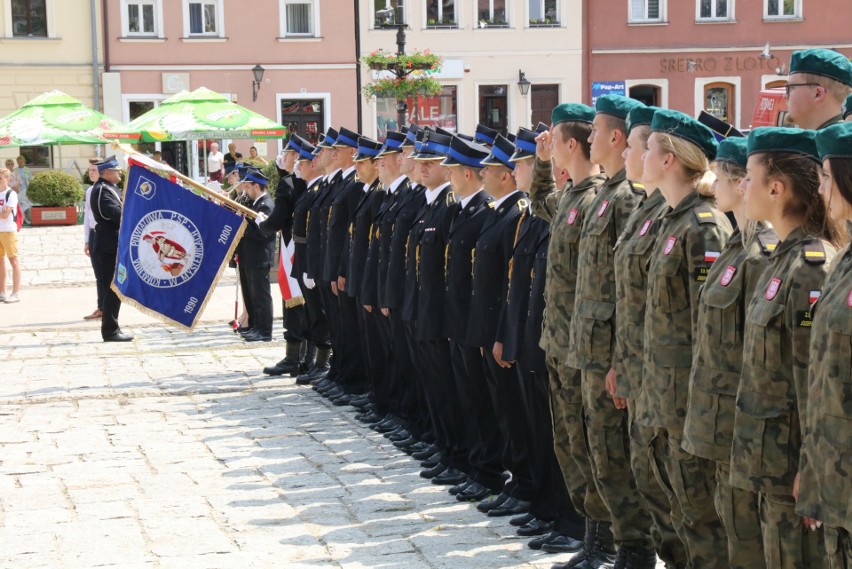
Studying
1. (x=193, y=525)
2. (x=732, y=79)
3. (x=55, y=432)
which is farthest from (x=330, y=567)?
(x=732, y=79)

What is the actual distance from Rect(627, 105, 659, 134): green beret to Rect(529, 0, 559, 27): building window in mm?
38223

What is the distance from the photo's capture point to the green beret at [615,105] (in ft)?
20.5

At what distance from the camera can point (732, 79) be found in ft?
145

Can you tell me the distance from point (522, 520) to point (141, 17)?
35.3m

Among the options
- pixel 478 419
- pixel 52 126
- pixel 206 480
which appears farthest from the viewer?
pixel 52 126

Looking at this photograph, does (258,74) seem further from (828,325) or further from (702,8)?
(828,325)

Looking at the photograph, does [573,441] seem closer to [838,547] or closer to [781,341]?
[781,341]

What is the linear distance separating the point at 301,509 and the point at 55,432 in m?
3.44

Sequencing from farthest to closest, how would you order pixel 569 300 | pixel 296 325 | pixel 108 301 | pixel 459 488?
pixel 108 301 < pixel 296 325 < pixel 459 488 < pixel 569 300

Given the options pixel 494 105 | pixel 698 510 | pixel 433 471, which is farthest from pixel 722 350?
pixel 494 105

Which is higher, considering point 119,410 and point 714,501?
point 714,501

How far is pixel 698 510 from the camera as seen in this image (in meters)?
5.05

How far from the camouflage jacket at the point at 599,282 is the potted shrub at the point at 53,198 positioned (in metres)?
28.1

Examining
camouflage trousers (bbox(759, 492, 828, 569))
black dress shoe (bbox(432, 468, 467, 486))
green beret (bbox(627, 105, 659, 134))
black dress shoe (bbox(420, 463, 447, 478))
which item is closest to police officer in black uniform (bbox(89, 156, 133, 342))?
black dress shoe (bbox(420, 463, 447, 478))
